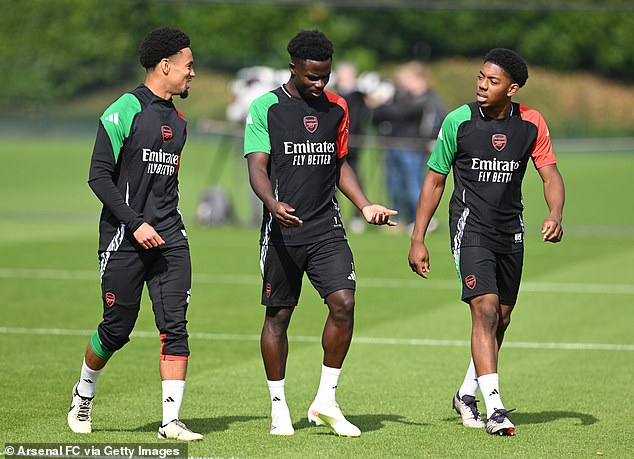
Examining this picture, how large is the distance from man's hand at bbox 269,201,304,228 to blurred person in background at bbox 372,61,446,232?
13240mm

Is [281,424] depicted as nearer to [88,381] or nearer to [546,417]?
[88,381]

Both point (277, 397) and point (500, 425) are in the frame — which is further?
point (277, 397)

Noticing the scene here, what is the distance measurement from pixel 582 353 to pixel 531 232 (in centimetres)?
1085

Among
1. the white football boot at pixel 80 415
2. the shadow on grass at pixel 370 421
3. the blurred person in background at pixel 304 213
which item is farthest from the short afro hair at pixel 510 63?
the white football boot at pixel 80 415

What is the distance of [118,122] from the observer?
6812 mm

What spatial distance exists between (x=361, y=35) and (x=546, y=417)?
15.5 meters

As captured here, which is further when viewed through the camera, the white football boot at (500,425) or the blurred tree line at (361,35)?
the blurred tree line at (361,35)

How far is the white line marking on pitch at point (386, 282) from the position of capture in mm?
14108

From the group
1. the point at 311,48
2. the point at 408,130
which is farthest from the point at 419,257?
the point at 408,130

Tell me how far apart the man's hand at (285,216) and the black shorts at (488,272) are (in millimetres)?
1187

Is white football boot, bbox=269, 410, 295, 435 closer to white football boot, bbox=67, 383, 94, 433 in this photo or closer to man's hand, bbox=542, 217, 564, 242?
white football boot, bbox=67, 383, 94, 433

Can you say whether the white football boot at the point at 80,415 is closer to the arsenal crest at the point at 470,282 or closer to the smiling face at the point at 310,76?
the smiling face at the point at 310,76

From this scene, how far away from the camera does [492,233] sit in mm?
7449

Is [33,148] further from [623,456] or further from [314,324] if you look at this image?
[623,456]
